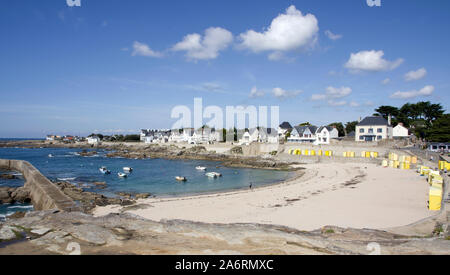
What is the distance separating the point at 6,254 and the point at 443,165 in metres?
37.4

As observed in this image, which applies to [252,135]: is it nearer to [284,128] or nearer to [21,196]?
[284,128]

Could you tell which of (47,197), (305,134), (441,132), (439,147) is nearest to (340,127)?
(305,134)

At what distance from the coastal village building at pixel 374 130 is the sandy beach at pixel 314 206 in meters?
30.0

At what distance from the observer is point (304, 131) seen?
71188mm

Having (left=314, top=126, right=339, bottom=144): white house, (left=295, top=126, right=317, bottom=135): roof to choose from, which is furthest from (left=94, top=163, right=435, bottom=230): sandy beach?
(left=295, top=126, right=317, bottom=135): roof

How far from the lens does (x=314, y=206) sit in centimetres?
1898

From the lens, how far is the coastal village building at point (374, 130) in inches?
2199

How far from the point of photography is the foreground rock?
26.3 ft

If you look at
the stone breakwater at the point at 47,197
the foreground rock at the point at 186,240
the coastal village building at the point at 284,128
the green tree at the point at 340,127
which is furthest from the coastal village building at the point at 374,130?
the stone breakwater at the point at 47,197

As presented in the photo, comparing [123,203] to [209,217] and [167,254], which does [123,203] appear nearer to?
[209,217]

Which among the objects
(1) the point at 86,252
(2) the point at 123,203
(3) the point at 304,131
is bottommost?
(2) the point at 123,203

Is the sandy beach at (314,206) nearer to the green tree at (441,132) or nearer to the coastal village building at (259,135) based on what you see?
the green tree at (441,132)
